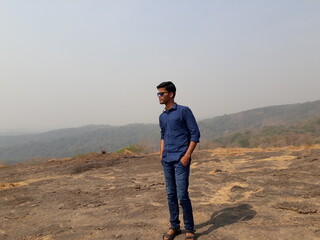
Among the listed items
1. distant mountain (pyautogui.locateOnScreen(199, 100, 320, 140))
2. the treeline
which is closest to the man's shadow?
the treeline

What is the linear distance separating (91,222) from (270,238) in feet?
10.1

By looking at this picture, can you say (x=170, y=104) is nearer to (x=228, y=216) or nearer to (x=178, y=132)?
(x=178, y=132)

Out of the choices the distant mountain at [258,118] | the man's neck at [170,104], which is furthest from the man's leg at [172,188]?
the distant mountain at [258,118]

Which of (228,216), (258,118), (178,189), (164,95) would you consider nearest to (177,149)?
(178,189)

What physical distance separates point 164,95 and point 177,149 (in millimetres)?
758

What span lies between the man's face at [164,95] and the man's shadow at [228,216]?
2.00 metres

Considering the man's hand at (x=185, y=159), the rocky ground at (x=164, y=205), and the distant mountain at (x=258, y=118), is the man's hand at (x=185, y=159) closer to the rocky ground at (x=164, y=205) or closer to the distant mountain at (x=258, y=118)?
the rocky ground at (x=164, y=205)

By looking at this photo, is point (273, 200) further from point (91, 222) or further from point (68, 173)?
point (68, 173)

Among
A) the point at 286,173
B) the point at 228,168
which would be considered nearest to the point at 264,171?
the point at 286,173

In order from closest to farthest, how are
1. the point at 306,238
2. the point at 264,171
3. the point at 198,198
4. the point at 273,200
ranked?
the point at 306,238 < the point at 273,200 < the point at 198,198 < the point at 264,171

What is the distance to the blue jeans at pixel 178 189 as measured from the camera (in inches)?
134

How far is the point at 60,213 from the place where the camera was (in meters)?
5.64

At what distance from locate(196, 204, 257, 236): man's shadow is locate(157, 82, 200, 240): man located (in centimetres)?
49

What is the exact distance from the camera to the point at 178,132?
11.5 ft
